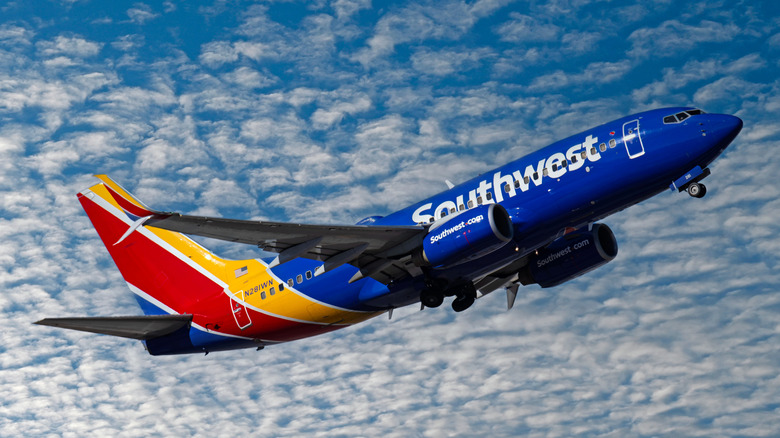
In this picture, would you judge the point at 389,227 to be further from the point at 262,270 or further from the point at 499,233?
the point at 262,270

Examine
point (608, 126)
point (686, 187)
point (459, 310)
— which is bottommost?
point (459, 310)

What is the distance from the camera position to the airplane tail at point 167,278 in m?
37.7

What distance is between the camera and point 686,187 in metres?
30.2

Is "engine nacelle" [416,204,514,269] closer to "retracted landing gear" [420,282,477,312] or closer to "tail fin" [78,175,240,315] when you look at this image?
"retracted landing gear" [420,282,477,312]

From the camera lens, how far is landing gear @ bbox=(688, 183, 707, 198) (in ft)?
98.0

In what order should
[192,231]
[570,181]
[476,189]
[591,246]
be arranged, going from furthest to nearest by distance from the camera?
[591,246]
[476,189]
[570,181]
[192,231]

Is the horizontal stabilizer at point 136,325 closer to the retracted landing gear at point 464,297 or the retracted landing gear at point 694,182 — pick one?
the retracted landing gear at point 464,297

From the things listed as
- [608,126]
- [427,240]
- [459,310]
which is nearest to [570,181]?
[608,126]

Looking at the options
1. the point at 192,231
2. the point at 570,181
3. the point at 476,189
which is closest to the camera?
the point at 192,231

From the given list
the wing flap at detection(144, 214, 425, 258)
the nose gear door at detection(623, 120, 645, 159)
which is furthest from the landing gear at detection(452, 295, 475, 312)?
the nose gear door at detection(623, 120, 645, 159)

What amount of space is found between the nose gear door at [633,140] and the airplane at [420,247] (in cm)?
4

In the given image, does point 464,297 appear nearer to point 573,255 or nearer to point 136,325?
point 573,255

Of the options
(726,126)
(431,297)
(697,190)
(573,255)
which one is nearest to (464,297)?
(431,297)

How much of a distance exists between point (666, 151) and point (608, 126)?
252cm
